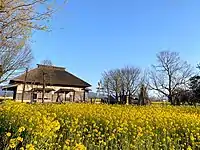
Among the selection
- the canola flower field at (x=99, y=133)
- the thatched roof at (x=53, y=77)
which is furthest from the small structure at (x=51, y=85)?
the canola flower field at (x=99, y=133)

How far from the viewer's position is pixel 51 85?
36875mm

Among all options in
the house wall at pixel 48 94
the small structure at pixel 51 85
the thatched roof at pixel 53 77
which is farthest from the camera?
the thatched roof at pixel 53 77

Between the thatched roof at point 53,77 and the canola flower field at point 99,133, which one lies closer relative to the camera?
the canola flower field at point 99,133

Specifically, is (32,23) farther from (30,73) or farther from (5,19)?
(30,73)

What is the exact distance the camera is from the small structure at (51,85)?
1337 inches

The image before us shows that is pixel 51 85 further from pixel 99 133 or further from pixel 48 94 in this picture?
pixel 99 133

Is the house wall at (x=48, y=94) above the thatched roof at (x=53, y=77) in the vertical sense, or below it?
below

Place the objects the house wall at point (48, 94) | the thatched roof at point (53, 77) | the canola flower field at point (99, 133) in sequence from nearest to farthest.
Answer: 1. the canola flower field at point (99, 133)
2. the house wall at point (48, 94)
3. the thatched roof at point (53, 77)

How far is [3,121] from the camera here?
17.0 ft

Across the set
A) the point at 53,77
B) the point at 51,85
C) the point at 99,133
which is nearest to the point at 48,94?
the point at 51,85

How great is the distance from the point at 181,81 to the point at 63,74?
20020 millimetres

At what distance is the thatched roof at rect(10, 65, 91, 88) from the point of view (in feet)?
116

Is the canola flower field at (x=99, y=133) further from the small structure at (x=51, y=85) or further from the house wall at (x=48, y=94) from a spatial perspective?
the small structure at (x=51, y=85)

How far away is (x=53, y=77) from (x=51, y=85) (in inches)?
69.5
